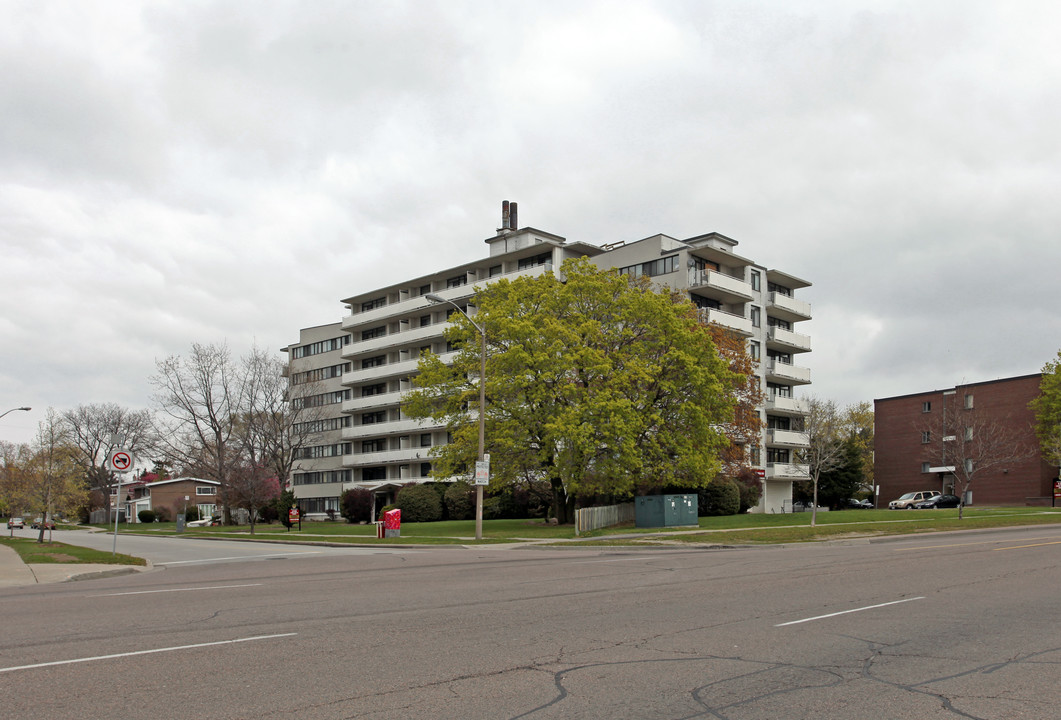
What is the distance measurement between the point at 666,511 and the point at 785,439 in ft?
105

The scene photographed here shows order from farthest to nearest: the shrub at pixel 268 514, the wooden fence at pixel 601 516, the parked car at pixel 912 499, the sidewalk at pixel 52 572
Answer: the shrub at pixel 268 514 → the parked car at pixel 912 499 → the wooden fence at pixel 601 516 → the sidewalk at pixel 52 572

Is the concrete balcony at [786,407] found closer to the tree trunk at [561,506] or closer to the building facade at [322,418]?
the tree trunk at [561,506]

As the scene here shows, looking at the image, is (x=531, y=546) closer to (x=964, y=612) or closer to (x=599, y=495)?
(x=599, y=495)

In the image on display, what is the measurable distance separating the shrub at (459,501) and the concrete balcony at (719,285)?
2158 cm

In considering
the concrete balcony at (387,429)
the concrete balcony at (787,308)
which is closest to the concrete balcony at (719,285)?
the concrete balcony at (787,308)

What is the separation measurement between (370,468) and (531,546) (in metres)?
55.3

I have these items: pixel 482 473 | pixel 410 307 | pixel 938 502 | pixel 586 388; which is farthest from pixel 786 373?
pixel 482 473

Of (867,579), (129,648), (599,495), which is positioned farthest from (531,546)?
(129,648)

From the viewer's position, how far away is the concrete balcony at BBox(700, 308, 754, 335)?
6069cm

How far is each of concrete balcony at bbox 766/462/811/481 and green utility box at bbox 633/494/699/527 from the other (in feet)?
93.5

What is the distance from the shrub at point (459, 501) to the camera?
5956cm

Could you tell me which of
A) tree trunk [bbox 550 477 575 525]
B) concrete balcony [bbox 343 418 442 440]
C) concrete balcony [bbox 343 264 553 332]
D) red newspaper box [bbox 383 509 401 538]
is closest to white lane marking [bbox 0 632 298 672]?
red newspaper box [bbox 383 509 401 538]

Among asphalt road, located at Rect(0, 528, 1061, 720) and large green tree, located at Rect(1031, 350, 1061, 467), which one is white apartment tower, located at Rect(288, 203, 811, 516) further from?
asphalt road, located at Rect(0, 528, 1061, 720)

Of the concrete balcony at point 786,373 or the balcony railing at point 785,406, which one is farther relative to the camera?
the concrete balcony at point 786,373
